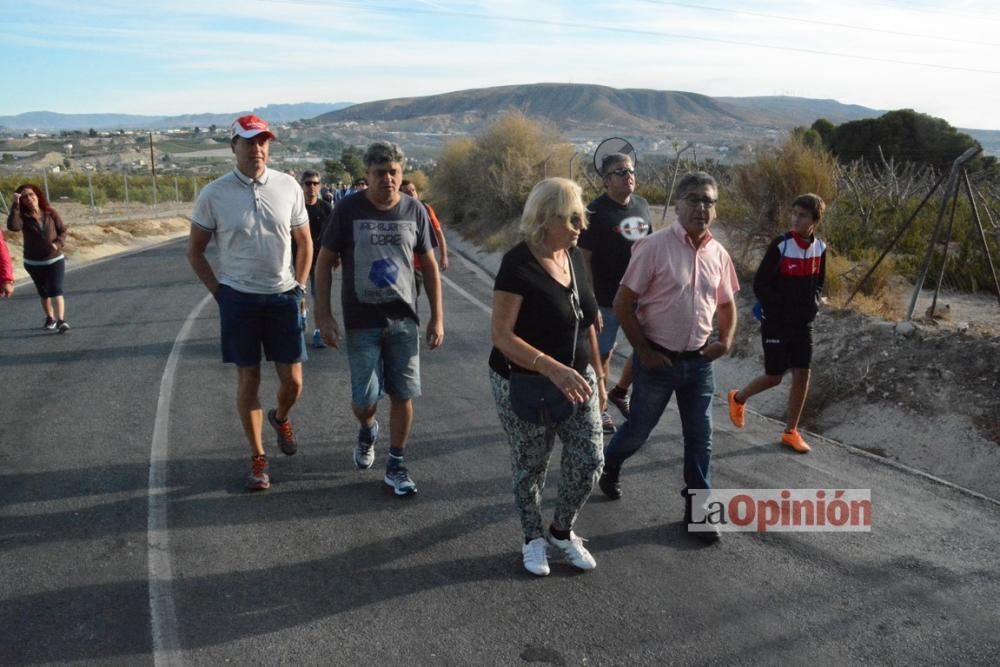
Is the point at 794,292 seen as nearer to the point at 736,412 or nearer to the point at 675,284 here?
the point at 736,412

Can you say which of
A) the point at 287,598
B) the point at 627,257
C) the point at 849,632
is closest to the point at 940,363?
the point at 627,257

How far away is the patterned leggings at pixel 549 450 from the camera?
362cm

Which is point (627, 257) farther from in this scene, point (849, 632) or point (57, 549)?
point (57, 549)

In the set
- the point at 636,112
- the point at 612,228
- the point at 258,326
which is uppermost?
the point at 636,112

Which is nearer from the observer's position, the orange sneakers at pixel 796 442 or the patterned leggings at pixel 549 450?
the patterned leggings at pixel 549 450

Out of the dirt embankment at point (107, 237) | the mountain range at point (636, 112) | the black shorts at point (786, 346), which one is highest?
the mountain range at point (636, 112)

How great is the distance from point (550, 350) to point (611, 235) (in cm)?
217

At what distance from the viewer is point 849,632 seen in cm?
336

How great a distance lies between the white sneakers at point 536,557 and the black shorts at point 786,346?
8.00 feet

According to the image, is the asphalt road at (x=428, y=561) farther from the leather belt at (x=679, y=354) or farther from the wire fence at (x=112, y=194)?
the wire fence at (x=112, y=194)

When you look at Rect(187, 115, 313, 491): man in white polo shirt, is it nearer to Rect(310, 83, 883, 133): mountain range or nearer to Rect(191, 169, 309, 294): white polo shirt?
Rect(191, 169, 309, 294): white polo shirt

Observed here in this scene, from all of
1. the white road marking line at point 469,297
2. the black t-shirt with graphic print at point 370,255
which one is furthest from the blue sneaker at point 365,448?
the white road marking line at point 469,297

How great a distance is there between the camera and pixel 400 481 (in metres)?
4.74

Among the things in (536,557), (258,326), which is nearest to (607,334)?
(536,557)
